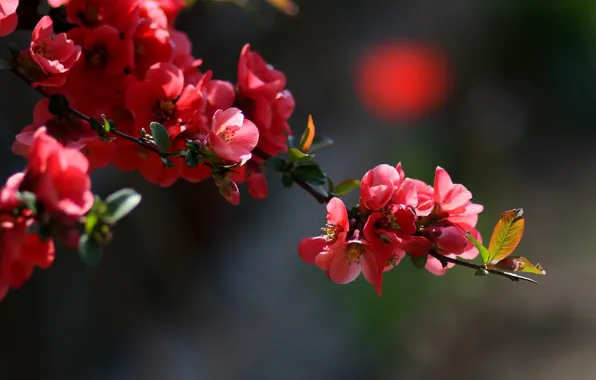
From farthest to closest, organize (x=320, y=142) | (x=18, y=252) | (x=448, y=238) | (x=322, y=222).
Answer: (x=322, y=222) < (x=320, y=142) < (x=448, y=238) < (x=18, y=252)

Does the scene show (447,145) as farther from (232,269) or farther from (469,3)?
(232,269)

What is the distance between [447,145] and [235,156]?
194 cm

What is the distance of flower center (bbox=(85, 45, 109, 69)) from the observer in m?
0.45

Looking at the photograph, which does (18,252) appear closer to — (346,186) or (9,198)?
(9,198)

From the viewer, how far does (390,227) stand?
0.40 meters

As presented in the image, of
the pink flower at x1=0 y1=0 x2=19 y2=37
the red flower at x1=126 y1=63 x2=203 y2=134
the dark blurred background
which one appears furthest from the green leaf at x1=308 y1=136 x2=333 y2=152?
the dark blurred background

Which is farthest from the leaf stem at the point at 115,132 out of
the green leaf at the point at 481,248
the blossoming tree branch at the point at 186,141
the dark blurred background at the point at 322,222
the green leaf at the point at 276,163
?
the dark blurred background at the point at 322,222

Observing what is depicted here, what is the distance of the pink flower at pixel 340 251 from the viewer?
1.32 ft

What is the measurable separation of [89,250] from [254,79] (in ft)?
0.66

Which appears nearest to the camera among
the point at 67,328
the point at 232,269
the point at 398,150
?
the point at 67,328

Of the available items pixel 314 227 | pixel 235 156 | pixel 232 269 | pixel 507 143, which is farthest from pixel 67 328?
pixel 507 143

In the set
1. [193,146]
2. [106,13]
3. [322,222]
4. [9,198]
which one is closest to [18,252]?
[9,198]

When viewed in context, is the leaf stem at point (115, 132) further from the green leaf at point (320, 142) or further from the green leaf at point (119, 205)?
the green leaf at point (320, 142)

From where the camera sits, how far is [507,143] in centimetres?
233
